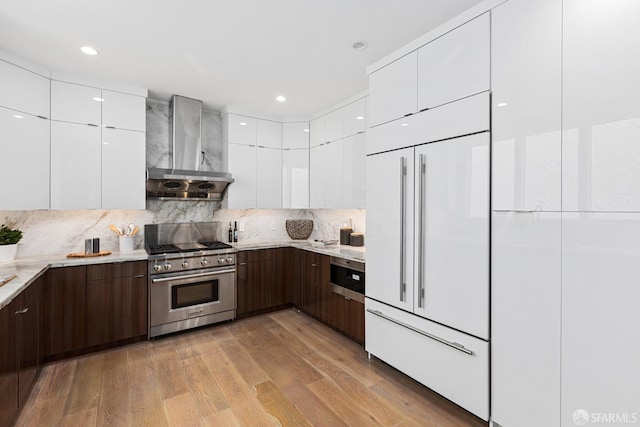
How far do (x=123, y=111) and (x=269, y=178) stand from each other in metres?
1.82

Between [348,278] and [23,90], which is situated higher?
[23,90]

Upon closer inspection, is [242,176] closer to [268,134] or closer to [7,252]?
[268,134]

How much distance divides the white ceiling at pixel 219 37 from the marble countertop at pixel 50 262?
1.78 m

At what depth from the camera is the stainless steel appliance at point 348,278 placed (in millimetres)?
3035

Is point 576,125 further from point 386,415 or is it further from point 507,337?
point 386,415

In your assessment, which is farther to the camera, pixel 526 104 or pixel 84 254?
pixel 84 254

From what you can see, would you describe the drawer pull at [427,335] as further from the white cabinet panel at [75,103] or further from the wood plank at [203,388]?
the white cabinet panel at [75,103]

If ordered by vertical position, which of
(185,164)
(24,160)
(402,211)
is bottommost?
(402,211)

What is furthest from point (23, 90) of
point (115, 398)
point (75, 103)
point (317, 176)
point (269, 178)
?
point (317, 176)

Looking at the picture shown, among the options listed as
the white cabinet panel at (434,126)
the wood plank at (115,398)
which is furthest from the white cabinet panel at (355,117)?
the wood plank at (115,398)

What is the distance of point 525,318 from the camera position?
1.72m

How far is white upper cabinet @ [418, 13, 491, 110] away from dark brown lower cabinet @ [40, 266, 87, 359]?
3332 mm

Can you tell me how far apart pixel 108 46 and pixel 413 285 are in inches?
120

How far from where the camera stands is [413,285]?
2.34 m
